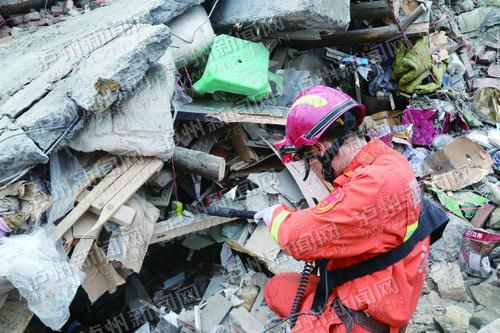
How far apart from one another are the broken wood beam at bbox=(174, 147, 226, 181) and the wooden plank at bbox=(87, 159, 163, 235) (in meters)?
0.29

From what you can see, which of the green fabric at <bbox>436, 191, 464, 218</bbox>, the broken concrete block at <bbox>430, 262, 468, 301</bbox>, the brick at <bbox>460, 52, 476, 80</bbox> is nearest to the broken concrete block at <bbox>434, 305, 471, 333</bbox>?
the broken concrete block at <bbox>430, 262, 468, 301</bbox>

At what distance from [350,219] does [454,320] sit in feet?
6.09

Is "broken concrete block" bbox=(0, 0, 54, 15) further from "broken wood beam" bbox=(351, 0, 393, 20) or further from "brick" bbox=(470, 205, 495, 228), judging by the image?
"brick" bbox=(470, 205, 495, 228)

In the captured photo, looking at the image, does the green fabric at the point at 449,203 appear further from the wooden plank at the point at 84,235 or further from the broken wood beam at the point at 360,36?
the wooden plank at the point at 84,235

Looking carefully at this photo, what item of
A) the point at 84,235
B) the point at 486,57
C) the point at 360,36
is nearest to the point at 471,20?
the point at 486,57

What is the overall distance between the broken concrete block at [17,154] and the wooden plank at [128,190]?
50 cm

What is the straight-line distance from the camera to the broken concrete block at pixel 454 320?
3.26 metres

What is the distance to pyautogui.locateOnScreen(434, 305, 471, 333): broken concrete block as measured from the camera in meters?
3.26

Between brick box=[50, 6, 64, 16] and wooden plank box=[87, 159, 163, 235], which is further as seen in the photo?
brick box=[50, 6, 64, 16]

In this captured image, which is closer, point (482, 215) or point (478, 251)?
point (478, 251)

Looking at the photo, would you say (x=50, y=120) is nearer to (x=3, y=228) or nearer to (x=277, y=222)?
(x=3, y=228)

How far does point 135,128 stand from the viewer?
10.5 feet

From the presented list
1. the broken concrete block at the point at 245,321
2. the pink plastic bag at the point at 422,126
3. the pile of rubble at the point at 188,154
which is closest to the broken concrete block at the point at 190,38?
the pile of rubble at the point at 188,154

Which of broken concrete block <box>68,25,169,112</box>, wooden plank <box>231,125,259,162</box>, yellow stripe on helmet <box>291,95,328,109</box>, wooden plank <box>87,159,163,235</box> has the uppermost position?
broken concrete block <box>68,25,169,112</box>
